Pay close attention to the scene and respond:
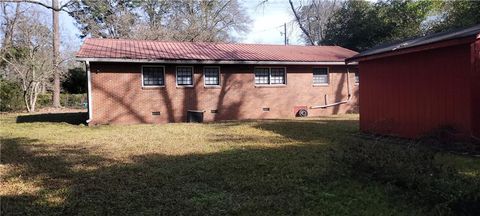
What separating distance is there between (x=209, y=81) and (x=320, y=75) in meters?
5.94

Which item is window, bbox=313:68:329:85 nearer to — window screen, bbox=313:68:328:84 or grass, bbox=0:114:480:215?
window screen, bbox=313:68:328:84

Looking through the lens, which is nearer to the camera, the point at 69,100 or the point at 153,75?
the point at 153,75

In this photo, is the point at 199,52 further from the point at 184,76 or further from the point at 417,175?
the point at 417,175

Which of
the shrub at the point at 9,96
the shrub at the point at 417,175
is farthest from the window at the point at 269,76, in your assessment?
the shrub at the point at 9,96

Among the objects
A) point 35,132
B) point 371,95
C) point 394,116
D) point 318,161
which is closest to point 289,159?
point 318,161

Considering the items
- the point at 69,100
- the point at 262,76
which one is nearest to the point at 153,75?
the point at 262,76

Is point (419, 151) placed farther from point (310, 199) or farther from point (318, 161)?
point (318, 161)

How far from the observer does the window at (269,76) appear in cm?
1991

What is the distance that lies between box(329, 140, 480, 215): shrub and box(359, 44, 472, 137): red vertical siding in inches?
150

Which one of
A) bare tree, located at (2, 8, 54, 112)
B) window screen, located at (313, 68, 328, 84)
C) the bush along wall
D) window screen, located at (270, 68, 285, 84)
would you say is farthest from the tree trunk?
window screen, located at (313, 68, 328, 84)

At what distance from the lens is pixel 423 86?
32.9 feet

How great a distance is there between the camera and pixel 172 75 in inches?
712

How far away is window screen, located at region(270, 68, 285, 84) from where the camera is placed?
20156mm

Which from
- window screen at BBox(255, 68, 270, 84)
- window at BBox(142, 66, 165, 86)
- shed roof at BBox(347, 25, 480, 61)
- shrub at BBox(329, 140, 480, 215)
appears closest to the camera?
shrub at BBox(329, 140, 480, 215)
